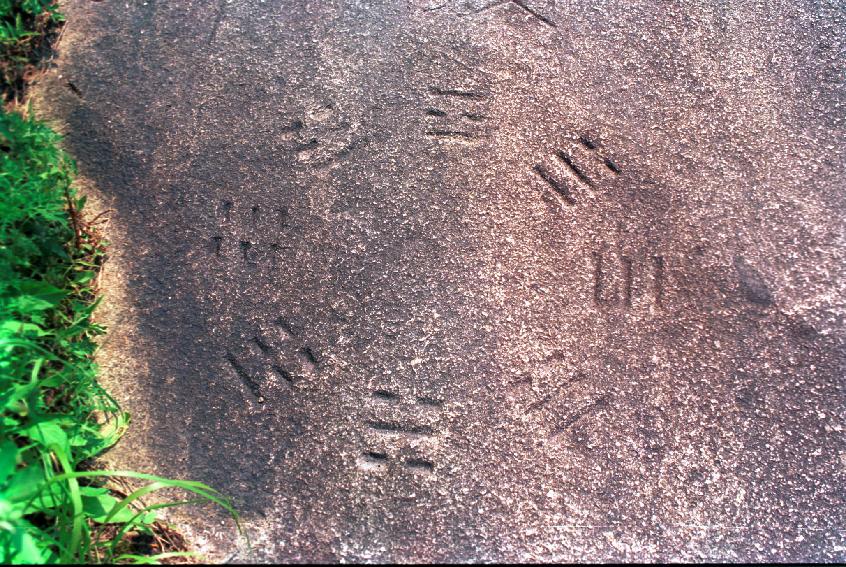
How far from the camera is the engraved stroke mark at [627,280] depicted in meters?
1.97

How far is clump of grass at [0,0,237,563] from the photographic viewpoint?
1.54 meters

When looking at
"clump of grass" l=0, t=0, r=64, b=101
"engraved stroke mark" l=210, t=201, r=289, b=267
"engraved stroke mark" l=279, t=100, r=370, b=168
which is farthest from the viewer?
"clump of grass" l=0, t=0, r=64, b=101

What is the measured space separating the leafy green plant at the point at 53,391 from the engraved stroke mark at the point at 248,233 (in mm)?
369

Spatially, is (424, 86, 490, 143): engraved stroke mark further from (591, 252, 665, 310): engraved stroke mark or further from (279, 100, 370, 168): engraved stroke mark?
(591, 252, 665, 310): engraved stroke mark

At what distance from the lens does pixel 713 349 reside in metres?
1.89

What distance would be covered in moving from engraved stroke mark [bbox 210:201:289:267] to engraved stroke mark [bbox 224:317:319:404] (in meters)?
0.24

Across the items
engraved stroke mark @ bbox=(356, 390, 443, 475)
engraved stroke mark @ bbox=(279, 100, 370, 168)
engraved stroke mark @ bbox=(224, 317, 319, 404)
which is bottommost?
engraved stroke mark @ bbox=(356, 390, 443, 475)

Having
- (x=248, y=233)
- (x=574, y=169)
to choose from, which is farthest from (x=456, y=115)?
(x=248, y=233)

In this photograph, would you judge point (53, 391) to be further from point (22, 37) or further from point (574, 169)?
point (574, 169)

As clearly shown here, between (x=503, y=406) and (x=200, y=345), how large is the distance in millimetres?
846

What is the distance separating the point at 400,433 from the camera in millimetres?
1798

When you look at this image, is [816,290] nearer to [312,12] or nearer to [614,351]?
[614,351]

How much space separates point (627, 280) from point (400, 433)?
2.54 feet

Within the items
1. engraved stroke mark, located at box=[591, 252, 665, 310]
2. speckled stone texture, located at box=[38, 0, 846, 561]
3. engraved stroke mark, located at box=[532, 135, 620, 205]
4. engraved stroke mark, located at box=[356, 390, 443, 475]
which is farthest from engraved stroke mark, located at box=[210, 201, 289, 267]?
engraved stroke mark, located at box=[591, 252, 665, 310]
